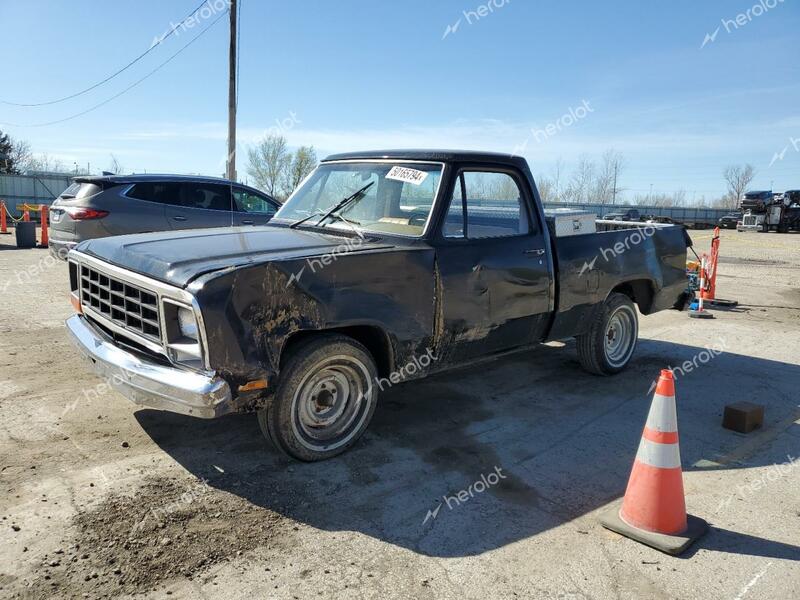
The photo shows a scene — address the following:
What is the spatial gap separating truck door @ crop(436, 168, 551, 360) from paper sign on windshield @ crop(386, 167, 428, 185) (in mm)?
264

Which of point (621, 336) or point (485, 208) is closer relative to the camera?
point (485, 208)

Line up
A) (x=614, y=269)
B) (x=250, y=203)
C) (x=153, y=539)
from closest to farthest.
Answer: (x=153, y=539)
(x=614, y=269)
(x=250, y=203)

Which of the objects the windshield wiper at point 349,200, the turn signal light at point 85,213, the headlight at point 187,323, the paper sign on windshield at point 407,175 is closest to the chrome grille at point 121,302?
the headlight at point 187,323

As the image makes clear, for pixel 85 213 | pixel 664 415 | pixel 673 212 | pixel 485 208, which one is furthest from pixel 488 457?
pixel 673 212

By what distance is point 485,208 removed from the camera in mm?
4695

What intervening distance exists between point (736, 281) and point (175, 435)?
13232mm

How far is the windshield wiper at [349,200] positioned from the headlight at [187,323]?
4.94ft

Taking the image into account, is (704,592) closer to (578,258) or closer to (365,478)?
(365,478)

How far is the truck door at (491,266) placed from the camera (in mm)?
4238

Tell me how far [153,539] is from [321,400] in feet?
4.15

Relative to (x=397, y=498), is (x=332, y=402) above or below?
above

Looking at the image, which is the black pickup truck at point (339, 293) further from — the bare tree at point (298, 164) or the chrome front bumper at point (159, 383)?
the bare tree at point (298, 164)

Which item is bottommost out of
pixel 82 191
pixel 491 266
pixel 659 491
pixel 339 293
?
pixel 659 491

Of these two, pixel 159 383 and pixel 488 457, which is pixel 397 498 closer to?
pixel 488 457
